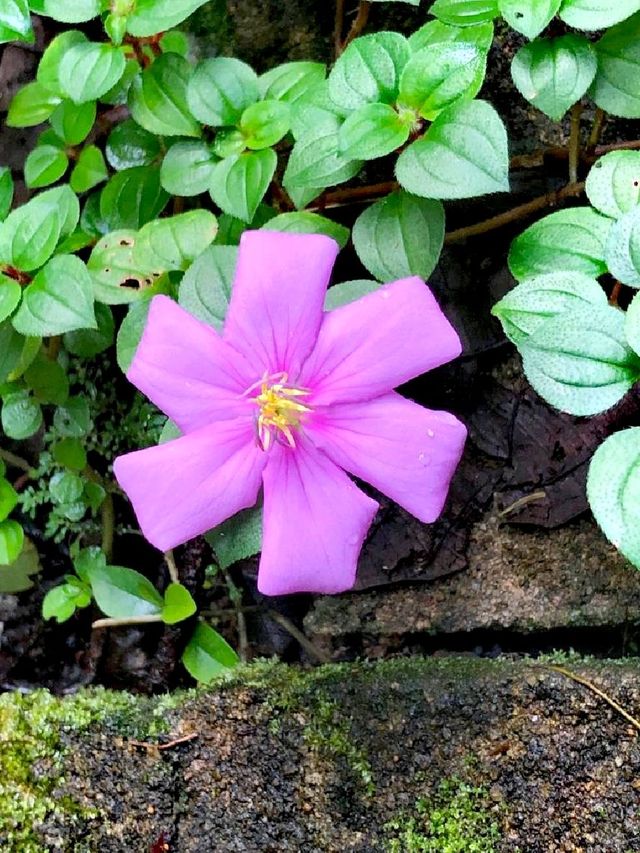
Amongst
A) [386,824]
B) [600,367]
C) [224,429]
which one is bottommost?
[386,824]

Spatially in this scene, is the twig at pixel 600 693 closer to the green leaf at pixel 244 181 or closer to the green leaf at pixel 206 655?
the green leaf at pixel 206 655

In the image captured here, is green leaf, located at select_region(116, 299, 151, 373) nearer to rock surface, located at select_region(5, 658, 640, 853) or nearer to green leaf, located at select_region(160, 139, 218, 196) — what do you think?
green leaf, located at select_region(160, 139, 218, 196)

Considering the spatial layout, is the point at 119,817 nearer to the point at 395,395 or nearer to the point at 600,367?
the point at 395,395

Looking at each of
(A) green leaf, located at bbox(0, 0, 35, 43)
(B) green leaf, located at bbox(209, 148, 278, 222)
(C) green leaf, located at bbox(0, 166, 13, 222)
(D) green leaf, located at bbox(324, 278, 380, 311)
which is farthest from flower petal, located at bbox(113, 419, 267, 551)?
(A) green leaf, located at bbox(0, 0, 35, 43)

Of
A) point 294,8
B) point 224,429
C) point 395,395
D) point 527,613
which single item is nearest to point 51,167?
point 294,8

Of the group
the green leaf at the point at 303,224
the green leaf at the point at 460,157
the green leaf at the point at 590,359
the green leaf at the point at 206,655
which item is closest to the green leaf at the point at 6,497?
the green leaf at the point at 206,655

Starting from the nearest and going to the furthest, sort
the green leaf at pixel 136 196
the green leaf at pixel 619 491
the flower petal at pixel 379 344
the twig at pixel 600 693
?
the green leaf at pixel 619 491, the flower petal at pixel 379 344, the twig at pixel 600 693, the green leaf at pixel 136 196
